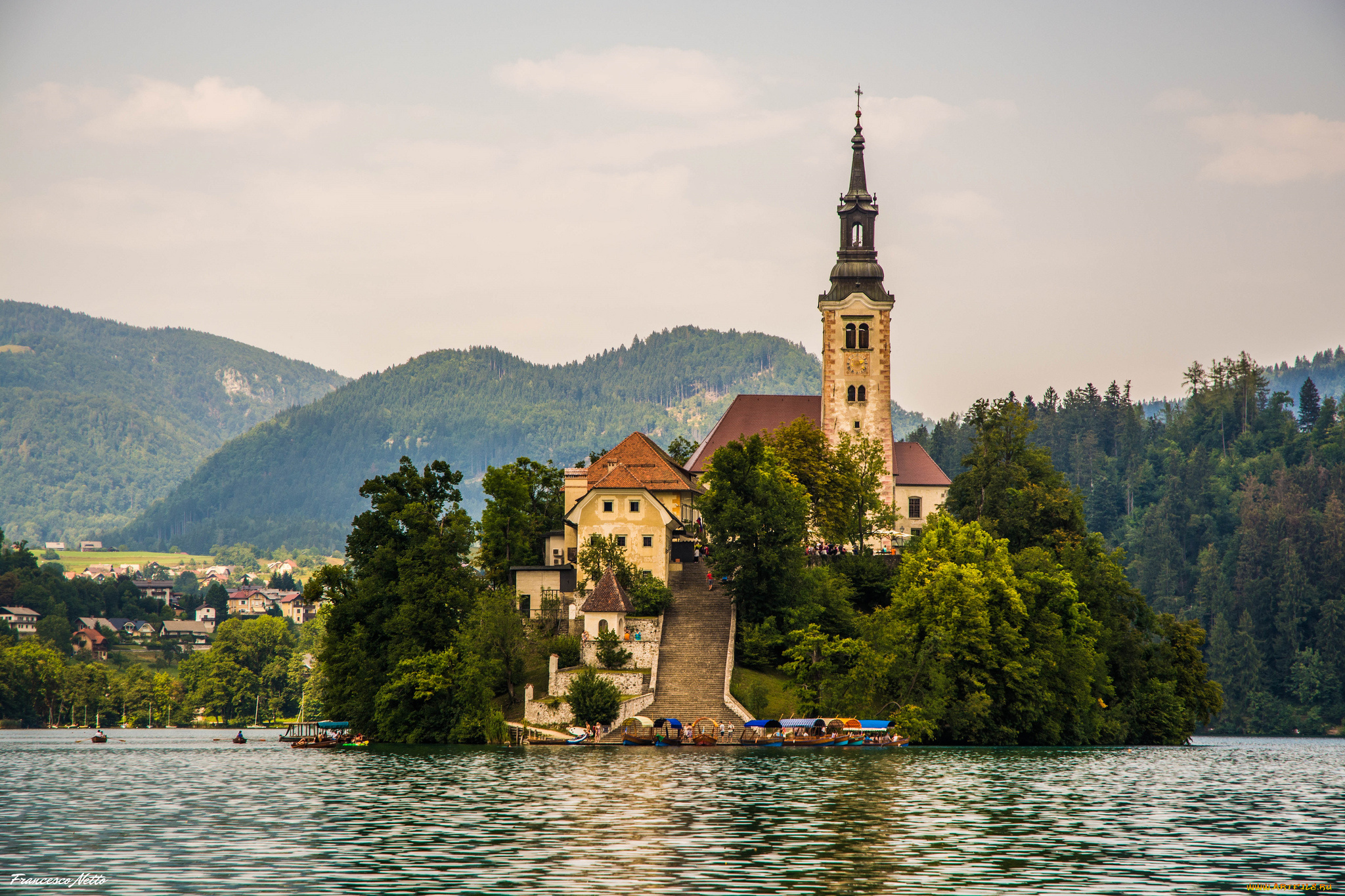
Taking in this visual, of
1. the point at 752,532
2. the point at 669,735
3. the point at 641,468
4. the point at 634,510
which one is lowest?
the point at 669,735

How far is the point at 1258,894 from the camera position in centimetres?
2592

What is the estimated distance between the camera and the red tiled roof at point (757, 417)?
4082 inches

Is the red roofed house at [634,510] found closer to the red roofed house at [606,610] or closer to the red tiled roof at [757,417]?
the red roofed house at [606,610]

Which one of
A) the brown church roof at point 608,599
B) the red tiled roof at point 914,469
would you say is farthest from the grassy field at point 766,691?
the red tiled roof at point 914,469

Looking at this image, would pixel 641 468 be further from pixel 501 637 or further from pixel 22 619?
pixel 22 619

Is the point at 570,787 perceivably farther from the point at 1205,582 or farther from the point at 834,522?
the point at 1205,582

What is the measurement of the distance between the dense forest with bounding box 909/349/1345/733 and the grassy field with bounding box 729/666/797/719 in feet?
176

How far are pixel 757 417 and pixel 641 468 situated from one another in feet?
63.6

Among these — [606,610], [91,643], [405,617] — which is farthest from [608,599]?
[91,643]

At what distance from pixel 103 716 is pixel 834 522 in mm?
94962

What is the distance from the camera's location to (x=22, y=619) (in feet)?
596

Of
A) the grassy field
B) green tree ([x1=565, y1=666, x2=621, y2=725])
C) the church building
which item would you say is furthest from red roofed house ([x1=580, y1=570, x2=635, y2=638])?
the church building

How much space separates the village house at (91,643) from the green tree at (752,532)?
12185 cm

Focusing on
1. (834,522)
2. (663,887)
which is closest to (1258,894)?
(663,887)
